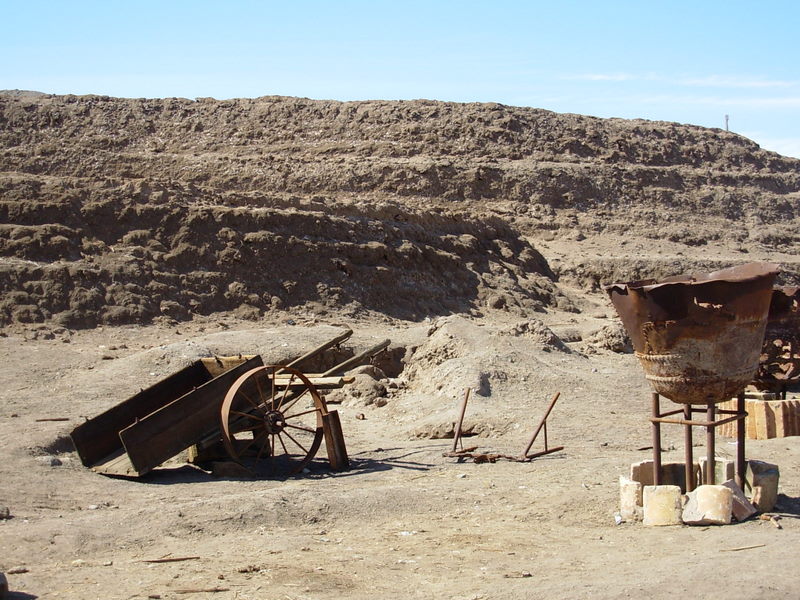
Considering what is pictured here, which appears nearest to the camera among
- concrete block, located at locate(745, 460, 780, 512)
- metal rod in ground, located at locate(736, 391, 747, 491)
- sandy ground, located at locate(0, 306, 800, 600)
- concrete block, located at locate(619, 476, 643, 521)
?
sandy ground, located at locate(0, 306, 800, 600)

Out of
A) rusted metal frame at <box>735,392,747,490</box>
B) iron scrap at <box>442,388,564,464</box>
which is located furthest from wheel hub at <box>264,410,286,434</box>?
rusted metal frame at <box>735,392,747,490</box>

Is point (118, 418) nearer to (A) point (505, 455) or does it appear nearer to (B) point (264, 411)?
(B) point (264, 411)

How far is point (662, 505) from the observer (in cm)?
744

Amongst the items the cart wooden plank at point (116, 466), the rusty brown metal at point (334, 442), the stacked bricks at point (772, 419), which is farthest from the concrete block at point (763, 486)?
the cart wooden plank at point (116, 466)

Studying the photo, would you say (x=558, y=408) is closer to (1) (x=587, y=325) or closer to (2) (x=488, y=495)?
(2) (x=488, y=495)

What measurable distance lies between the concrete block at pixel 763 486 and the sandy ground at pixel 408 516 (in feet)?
0.95

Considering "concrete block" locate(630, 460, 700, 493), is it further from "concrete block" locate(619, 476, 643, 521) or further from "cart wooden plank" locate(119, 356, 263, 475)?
"cart wooden plank" locate(119, 356, 263, 475)

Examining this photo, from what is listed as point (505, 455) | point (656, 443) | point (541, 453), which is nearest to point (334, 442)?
point (505, 455)

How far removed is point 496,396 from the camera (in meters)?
13.8

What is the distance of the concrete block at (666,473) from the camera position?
827cm

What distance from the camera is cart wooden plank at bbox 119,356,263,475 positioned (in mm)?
9617

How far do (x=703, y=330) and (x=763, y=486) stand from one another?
145 cm

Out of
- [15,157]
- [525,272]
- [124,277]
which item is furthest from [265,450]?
[15,157]

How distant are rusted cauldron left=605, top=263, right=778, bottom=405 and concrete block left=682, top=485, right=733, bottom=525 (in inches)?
29.7
